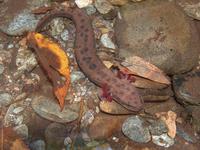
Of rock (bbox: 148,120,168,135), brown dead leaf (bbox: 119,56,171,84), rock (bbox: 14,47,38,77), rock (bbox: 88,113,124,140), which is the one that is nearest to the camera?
rock (bbox: 88,113,124,140)

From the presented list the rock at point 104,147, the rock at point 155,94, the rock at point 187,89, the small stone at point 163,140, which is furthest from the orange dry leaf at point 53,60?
the rock at point 187,89

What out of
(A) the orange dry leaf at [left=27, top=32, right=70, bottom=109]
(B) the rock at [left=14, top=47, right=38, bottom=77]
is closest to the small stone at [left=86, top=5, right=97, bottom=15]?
(A) the orange dry leaf at [left=27, top=32, right=70, bottom=109]

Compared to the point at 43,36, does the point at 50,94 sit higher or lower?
lower

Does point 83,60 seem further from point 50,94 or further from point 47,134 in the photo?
point 47,134

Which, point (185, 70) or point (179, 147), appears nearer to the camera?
point (179, 147)

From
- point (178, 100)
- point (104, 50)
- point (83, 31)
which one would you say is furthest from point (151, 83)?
point (83, 31)

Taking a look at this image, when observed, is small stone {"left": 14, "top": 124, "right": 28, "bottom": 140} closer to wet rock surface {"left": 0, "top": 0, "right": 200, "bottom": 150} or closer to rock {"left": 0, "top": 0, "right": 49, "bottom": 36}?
wet rock surface {"left": 0, "top": 0, "right": 200, "bottom": 150}
